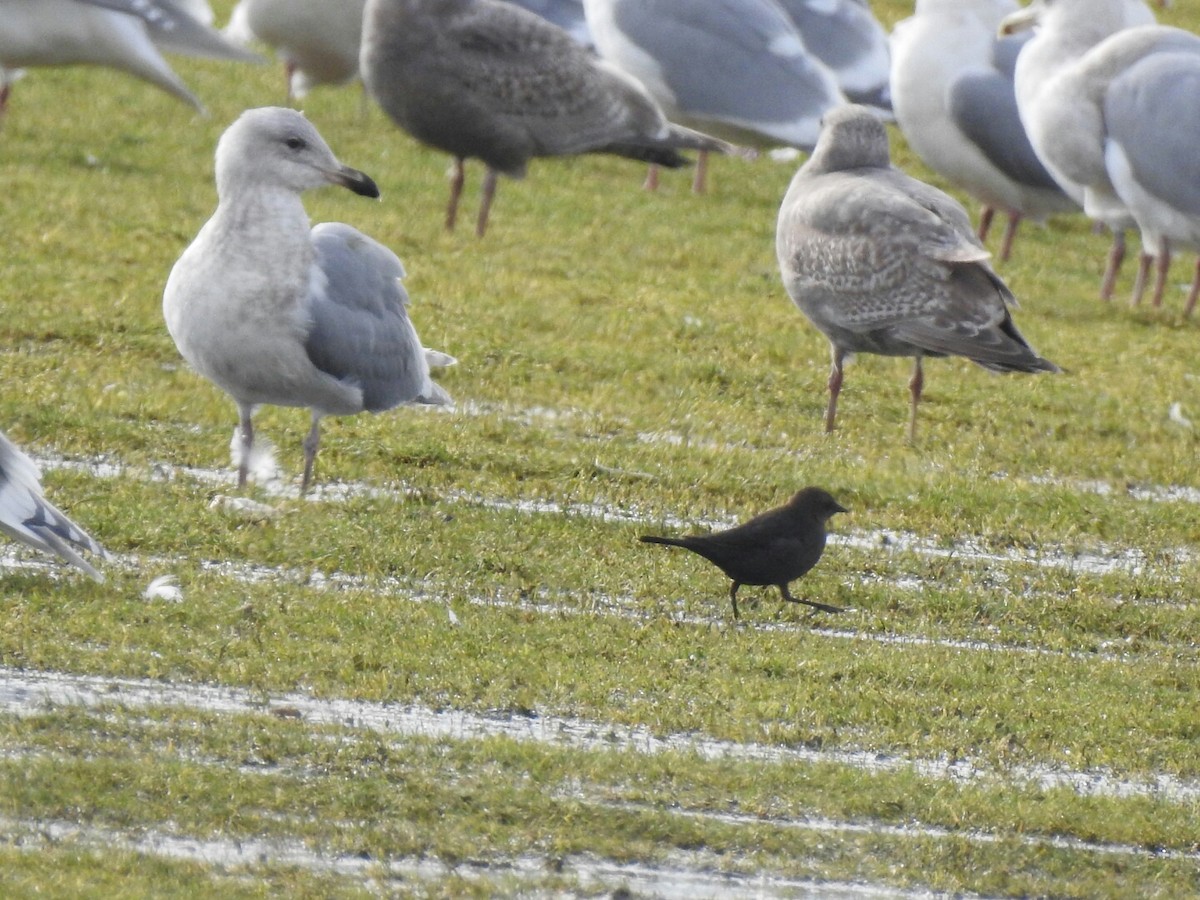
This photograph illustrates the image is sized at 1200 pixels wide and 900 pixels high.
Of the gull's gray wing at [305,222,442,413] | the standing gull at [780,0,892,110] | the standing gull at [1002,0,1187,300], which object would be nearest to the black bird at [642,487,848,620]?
the gull's gray wing at [305,222,442,413]

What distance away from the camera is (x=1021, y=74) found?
44.5ft

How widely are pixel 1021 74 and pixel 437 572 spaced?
26.8 feet

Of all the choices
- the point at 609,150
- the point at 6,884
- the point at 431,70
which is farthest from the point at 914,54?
the point at 6,884

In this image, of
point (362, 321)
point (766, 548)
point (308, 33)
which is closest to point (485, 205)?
point (308, 33)

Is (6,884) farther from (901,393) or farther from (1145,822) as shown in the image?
(901,393)

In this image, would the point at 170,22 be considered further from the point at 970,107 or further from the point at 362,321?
the point at 970,107

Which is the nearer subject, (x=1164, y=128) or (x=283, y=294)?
(x=283, y=294)

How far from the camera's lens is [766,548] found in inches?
252

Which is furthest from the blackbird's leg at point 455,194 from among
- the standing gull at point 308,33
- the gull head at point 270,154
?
the gull head at point 270,154

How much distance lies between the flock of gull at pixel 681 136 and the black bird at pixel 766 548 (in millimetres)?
1596

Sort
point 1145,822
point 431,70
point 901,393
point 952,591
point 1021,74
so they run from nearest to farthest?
point 1145,822 → point 952,591 → point 901,393 → point 431,70 → point 1021,74

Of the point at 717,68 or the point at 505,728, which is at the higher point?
the point at 717,68

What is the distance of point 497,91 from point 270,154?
562 centimetres

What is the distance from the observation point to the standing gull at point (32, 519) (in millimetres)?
5883
